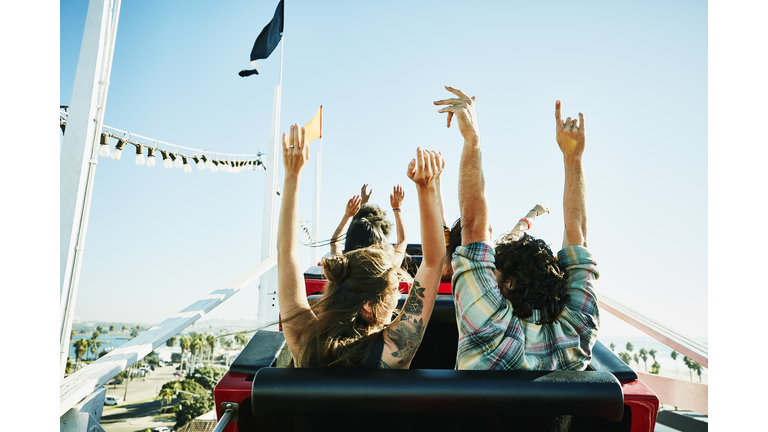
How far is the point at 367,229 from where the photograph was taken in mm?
2518

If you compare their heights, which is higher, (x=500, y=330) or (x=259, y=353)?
(x=500, y=330)

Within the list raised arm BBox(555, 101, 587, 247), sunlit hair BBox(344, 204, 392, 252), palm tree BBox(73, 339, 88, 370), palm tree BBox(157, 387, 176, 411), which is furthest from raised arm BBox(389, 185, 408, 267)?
palm tree BBox(157, 387, 176, 411)

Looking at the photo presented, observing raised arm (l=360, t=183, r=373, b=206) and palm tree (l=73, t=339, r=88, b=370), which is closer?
raised arm (l=360, t=183, r=373, b=206)

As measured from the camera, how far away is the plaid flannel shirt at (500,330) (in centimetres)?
114

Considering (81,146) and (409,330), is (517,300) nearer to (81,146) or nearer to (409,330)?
(409,330)

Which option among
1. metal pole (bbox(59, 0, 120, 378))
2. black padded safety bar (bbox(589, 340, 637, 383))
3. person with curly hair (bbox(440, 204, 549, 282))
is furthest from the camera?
metal pole (bbox(59, 0, 120, 378))

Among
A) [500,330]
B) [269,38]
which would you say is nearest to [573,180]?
[500,330]

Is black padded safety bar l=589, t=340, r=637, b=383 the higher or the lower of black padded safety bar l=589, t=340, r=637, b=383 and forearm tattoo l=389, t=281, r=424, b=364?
the lower

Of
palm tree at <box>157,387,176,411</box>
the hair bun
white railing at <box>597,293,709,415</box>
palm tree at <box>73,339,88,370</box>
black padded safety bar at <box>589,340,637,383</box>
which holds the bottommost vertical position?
palm tree at <box>157,387,176,411</box>

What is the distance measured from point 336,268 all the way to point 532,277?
21.6 inches

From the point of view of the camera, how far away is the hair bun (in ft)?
4.25

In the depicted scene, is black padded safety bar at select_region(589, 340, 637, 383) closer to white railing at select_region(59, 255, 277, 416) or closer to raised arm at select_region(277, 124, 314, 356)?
raised arm at select_region(277, 124, 314, 356)

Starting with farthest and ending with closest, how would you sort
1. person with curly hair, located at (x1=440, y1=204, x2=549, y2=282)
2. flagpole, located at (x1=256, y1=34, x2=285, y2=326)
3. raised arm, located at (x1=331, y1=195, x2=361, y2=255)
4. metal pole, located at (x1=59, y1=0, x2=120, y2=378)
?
1. flagpole, located at (x1=256, y1=34, x2=285, y2=326)
2. raised arm, located at (x1=331, y1=195, x2=361, y2=255)
3. metal pole, located at (x1=59, y1=0, x2=120, y2=378)
4. person with curly hair, located at (x1=440, y1=204, x2=549, y2=282)
